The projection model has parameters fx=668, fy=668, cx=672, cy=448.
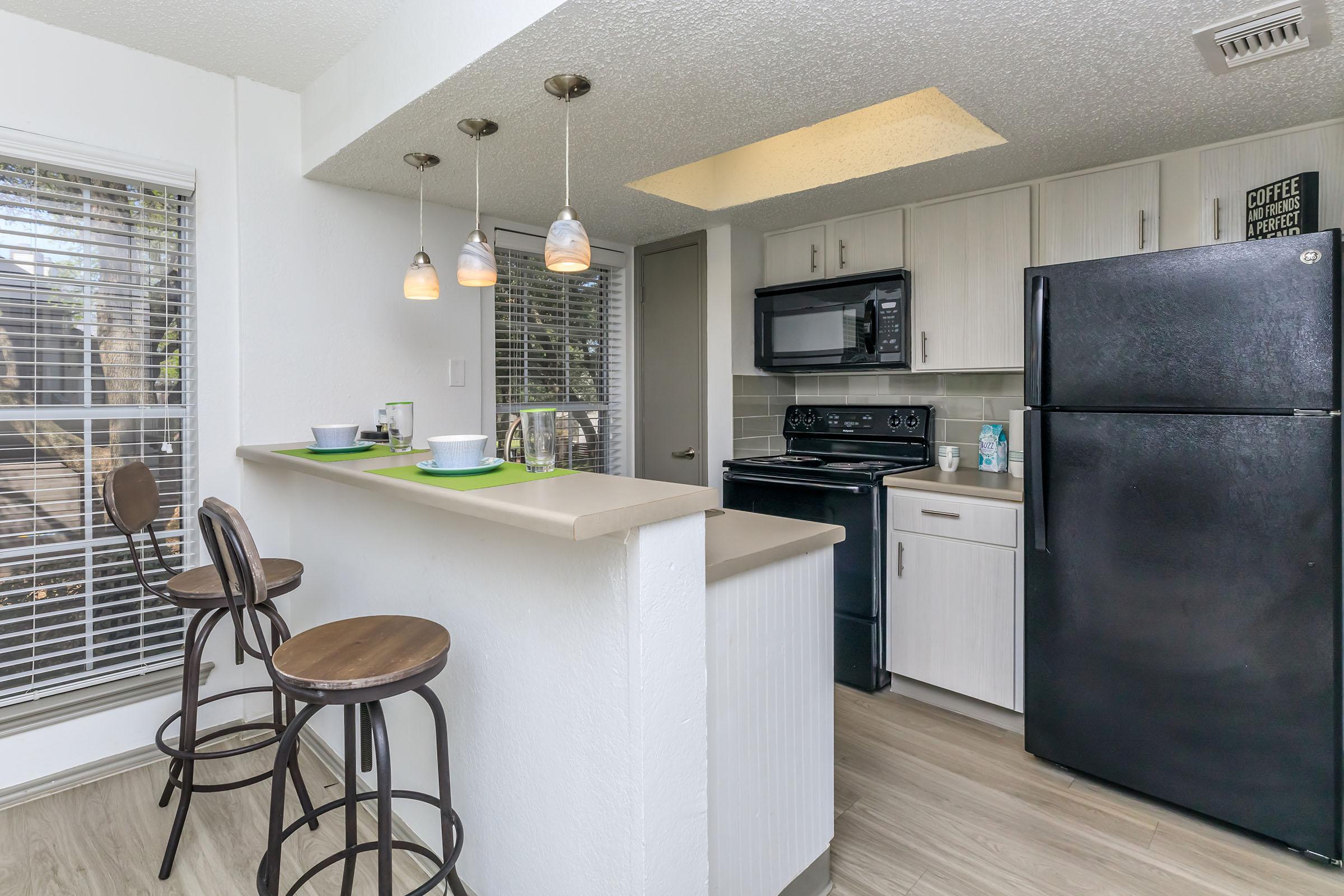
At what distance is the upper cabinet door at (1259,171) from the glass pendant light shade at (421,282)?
8.46 feet

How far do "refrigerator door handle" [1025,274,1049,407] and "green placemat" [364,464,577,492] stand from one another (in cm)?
151

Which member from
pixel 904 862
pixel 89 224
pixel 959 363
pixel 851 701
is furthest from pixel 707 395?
pixel 89 224

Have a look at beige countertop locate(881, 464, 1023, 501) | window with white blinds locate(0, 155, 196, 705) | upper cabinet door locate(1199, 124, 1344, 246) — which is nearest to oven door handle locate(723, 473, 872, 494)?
beige countertop locate(881, 464, 1023, 501)

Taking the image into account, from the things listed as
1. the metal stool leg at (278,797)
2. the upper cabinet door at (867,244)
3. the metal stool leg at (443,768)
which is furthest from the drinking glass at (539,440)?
the upper cabinet door at (867,244)

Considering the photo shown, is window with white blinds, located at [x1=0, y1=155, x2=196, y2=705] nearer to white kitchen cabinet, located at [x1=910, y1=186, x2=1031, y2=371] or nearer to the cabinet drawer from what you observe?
the cabinet drawer

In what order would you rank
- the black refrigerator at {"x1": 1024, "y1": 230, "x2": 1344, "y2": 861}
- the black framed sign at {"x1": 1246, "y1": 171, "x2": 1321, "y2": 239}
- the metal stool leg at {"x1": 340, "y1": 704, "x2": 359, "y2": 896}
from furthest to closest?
the black framed sign at {"x1": 1246, "y1": 171, "x2": 1321, "y2": 239} → the black refrigerator at {"x1": 1024, "y1": 230, "x2": 1344, "y2": 861} → the metal stool leg at {"x1": 340, "y1": 704, "x2": 359, "y2": 896}

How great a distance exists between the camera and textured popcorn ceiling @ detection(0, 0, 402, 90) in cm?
190

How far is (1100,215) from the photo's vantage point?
2455mm

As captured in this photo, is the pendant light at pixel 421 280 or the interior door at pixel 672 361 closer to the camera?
the pendant light at pixel 421 280

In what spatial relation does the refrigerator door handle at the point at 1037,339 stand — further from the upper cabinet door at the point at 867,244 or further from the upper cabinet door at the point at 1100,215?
the upper cabinet door at the point at 867,244

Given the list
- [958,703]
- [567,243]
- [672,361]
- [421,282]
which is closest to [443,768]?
[567,243]

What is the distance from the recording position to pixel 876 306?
3004 millimetres

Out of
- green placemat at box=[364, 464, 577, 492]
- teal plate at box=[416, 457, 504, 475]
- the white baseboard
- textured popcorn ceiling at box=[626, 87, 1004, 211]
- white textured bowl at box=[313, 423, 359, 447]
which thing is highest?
textured popcorn ceiling at box=[626, 87, 1004, 211]

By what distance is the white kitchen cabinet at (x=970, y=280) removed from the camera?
2.66 m
